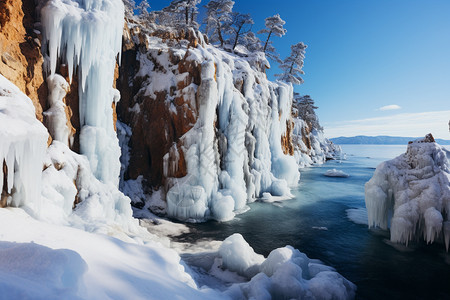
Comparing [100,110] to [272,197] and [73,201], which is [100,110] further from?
[272,197]

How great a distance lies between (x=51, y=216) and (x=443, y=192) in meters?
14.9

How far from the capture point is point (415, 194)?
10.8 m

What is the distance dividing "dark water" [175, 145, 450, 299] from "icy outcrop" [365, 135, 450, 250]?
3.35 ft

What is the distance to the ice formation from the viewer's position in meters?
8.29

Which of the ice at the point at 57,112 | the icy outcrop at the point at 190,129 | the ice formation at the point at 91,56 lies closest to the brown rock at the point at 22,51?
the ice at the point at 57,112

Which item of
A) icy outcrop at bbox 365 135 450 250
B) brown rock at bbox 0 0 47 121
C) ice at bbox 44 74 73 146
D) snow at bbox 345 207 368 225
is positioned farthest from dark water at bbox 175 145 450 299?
brown rock at bbox 0 0 47 121

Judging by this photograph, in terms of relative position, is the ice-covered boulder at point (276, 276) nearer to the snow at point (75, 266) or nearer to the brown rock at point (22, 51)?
the snow at point (75, 266)

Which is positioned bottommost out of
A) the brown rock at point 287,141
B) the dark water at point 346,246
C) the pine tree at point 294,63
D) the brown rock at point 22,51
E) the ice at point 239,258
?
the dark water at point 346,246

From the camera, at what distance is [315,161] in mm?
51375

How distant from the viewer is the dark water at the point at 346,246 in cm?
820

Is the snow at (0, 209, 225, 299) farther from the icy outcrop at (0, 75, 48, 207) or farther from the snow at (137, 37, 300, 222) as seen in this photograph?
the snow at (137, 37, 300, 222)

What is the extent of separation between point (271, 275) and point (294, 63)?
112 feet

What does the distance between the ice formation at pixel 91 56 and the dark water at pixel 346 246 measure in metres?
5.72

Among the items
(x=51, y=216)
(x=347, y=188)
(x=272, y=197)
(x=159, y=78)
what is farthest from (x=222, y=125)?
(x=347, y=188)
